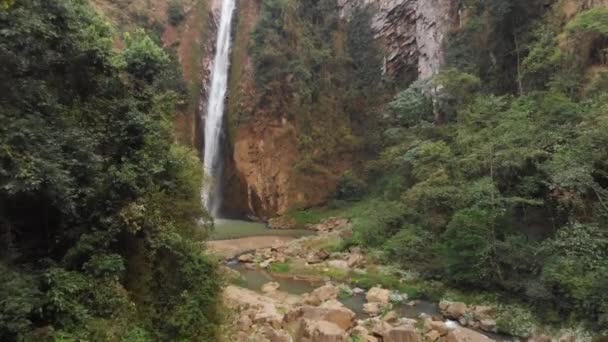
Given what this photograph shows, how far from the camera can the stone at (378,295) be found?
49.0 feet

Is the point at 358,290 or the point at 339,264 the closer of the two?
the point at 358,290

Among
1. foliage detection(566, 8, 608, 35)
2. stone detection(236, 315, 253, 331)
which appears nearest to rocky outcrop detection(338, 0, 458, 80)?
foliage detection(566, 8, 608, 35)

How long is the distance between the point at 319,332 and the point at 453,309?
16.9 feet

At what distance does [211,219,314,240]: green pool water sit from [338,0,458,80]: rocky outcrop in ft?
44.0

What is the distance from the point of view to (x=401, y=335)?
10.7m

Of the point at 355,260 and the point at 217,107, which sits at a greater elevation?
the point at 217,107

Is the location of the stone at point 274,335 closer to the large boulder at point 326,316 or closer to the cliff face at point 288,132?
the large boulder at point 326,316

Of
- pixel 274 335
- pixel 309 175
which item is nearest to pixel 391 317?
pixel 274 335

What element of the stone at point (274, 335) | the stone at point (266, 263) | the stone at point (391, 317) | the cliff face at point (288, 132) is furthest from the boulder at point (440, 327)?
the cliff face at point (288, 132)

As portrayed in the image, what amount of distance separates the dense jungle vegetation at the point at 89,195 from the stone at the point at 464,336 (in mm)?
5863

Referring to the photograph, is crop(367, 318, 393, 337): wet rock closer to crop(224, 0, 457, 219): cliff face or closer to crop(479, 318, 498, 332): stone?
crop(479, 318, 498, 332): stone

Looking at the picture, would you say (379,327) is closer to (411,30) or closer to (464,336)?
(464,336)

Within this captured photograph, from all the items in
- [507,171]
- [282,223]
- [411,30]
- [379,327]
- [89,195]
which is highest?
[411,30]

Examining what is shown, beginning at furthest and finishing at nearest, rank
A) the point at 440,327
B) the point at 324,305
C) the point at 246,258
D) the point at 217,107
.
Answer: the point at 217,107 < the point at 246,258 < the point at 324,305 < the point at 440,327
